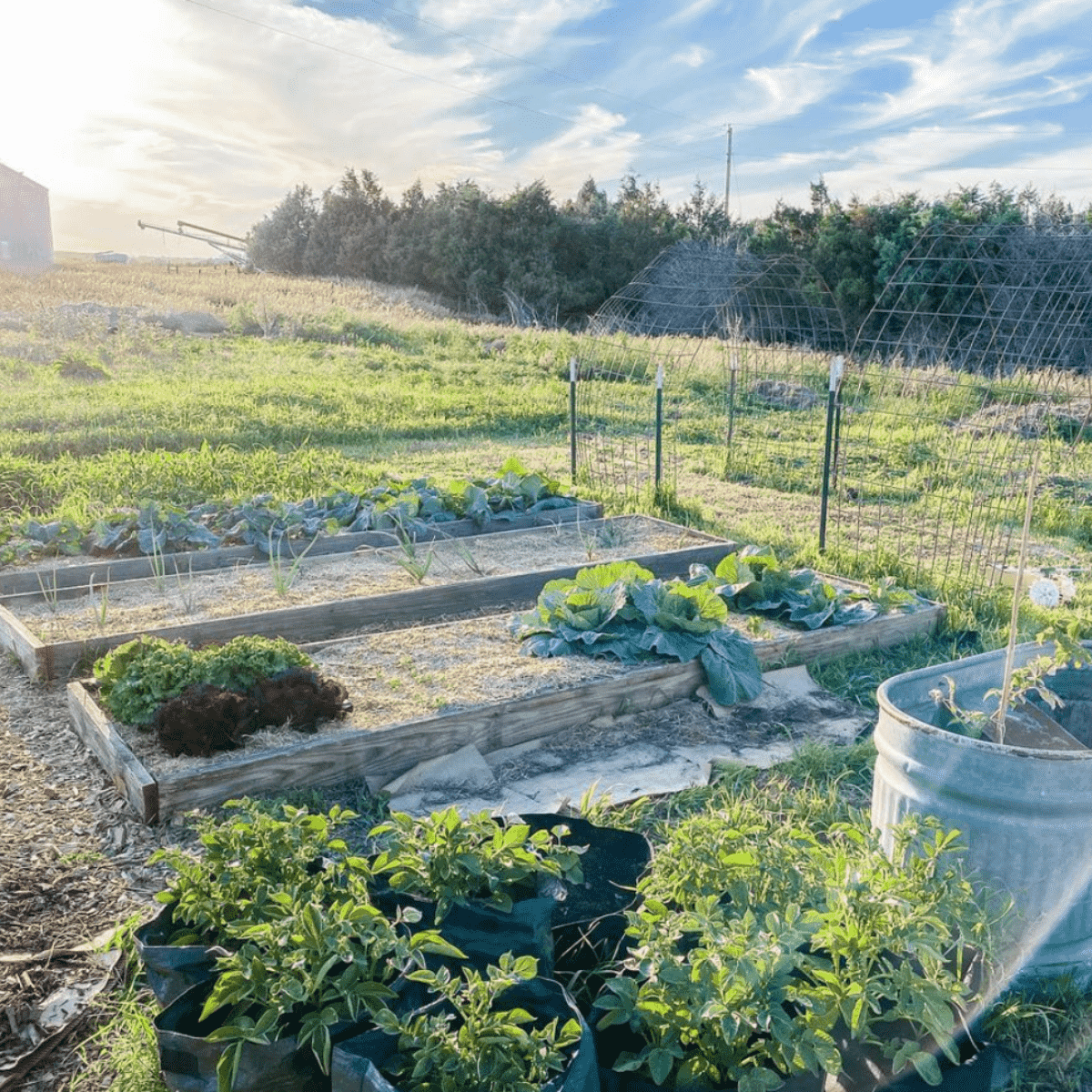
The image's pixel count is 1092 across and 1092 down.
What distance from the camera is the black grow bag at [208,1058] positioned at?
170cm

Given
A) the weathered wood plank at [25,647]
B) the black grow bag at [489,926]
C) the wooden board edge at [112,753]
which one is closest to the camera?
the black grow bag at [489,926]

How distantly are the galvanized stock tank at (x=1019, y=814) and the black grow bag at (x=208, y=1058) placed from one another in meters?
1.35

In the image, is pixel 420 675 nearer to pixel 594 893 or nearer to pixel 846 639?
pixel 594 893

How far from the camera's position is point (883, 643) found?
15.3 feet

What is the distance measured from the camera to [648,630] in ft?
13.5

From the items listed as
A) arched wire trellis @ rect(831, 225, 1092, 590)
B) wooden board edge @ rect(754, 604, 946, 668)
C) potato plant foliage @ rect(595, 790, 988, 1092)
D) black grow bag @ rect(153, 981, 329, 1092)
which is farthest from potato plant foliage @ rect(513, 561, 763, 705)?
black grow bag @ rect(153, 981, 329, 1092)

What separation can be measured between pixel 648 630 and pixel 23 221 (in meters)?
44.8

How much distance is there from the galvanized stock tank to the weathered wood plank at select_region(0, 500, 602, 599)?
3.40 metres

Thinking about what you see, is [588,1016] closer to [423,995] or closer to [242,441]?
[423,995]

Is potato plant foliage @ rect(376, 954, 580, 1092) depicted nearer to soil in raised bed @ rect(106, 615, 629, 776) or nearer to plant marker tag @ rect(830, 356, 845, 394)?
soil in raised bed @ rect(106, 615, 629, 776)

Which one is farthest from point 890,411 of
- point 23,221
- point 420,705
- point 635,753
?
point 23,221

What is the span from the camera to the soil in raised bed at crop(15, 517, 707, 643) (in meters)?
4.64

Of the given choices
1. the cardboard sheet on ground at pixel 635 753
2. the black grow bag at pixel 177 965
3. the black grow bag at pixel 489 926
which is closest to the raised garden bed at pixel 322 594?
the cardboard sheet on ground at pixel 635 753

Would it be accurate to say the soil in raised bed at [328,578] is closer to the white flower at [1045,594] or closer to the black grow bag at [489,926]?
the black grow bag at [489,926]
